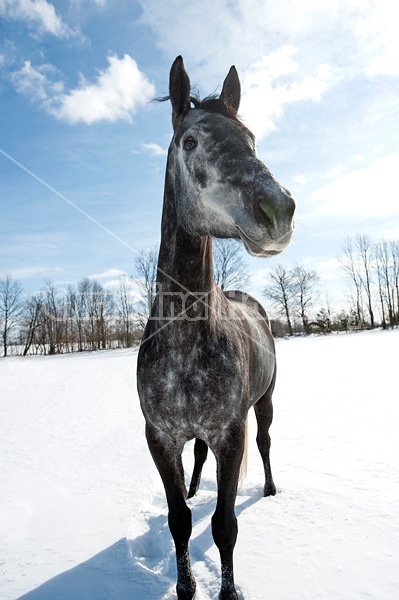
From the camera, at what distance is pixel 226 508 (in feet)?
7.47

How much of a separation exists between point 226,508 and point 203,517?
1418 mm

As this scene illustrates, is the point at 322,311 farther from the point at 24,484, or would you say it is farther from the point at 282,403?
the point at 24,484

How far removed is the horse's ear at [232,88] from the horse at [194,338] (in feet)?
1.25

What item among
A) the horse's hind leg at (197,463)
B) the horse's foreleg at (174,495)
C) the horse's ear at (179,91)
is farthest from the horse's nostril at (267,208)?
the horse's hind leg at (197,463)

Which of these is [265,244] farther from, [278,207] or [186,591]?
[186,591]

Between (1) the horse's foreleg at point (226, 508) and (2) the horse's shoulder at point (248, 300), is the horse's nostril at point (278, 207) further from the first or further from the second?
(2) the horse's shoulder at point (248, 300)

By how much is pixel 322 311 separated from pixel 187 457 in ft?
198

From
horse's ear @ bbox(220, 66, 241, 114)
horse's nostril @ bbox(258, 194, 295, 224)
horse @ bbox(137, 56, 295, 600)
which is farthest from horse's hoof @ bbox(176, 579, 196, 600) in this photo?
horse's ear @ bbox(220, 66, 241, 114)

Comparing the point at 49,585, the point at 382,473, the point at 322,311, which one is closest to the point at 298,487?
the point at 382,473

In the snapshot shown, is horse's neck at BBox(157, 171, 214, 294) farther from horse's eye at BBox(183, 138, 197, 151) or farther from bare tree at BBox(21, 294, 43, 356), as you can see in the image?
bare tree at BBox(21, 294, 43, 356)

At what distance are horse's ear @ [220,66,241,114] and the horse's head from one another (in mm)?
412

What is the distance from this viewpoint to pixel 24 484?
14.3ft

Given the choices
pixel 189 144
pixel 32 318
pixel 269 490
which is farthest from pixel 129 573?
pixel 32 318

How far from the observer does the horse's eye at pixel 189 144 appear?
7.01 feet
